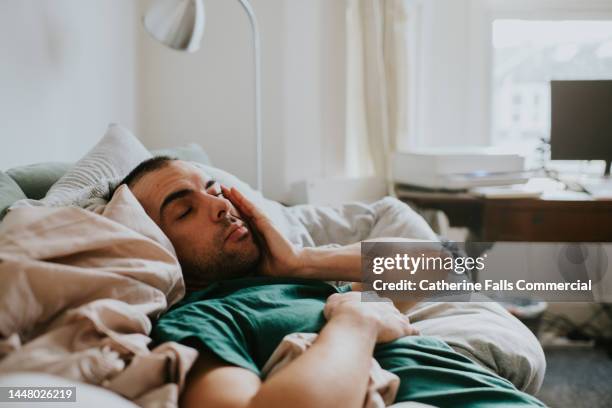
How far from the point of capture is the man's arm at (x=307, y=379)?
66 cm

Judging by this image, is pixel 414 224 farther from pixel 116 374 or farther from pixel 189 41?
pixel 116 374

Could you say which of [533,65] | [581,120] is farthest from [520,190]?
[533,65]

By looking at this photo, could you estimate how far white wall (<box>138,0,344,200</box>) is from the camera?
2.54 metres

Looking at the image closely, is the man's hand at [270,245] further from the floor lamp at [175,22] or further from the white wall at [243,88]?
the white wall at [243,88]

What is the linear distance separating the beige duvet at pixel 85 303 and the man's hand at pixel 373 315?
0.24 metres

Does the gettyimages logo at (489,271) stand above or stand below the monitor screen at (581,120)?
below

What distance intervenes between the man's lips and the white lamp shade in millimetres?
881

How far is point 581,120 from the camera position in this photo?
253cm

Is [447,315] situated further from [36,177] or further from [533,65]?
[533,65]

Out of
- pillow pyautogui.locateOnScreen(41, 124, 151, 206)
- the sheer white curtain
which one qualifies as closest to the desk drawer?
the sheer white curtain

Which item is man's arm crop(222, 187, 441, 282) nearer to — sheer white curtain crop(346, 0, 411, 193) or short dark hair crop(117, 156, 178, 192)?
short dark hair crop(117, 156, 178, 192)

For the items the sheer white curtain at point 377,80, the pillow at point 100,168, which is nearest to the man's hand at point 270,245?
the pillow at point 100,168

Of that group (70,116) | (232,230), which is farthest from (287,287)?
(70,116)

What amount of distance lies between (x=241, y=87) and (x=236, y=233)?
1.53m
